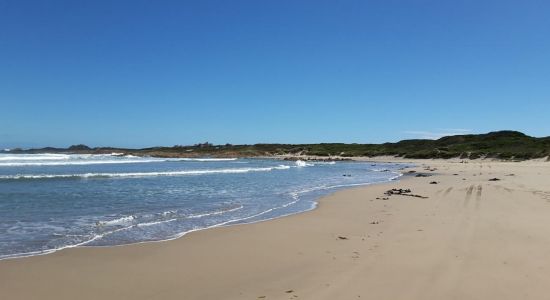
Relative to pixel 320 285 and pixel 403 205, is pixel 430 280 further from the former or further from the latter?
pixel 403 205

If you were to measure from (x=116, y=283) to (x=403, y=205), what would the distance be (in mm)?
10786

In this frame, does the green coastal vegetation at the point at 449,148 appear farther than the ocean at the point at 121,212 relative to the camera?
Yes

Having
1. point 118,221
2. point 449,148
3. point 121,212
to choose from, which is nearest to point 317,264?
point 118,221

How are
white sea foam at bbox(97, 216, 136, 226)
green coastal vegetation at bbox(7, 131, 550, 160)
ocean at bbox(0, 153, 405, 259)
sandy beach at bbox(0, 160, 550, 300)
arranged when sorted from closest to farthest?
sandy beach at bbox(0, 160, 550, 300), ocean at bbox(0, 153, 405, 259), white sea foam at bbox(97, 216, 136, 226), green coastal vegetation at bbox(7, 131, 550, 160)

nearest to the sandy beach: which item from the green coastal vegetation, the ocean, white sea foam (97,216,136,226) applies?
the ocean

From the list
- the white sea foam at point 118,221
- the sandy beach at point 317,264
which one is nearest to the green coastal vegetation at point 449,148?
the sandy beach at point 317,264

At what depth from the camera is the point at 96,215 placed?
41.3 feet

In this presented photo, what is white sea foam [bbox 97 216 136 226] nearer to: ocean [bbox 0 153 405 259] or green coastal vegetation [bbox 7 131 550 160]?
ocean [bbox 0 153 405 259]

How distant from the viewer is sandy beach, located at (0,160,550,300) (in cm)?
571

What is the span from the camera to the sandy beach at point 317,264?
5715mm

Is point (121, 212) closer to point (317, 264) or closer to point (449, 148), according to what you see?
point (317, 264)

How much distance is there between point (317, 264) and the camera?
23.3 ft

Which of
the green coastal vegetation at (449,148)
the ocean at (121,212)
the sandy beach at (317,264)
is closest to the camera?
the sandy beach at (317,264)

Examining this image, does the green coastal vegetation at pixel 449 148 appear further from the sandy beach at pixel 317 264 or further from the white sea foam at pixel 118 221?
the white sea foam at pixel 118 221
